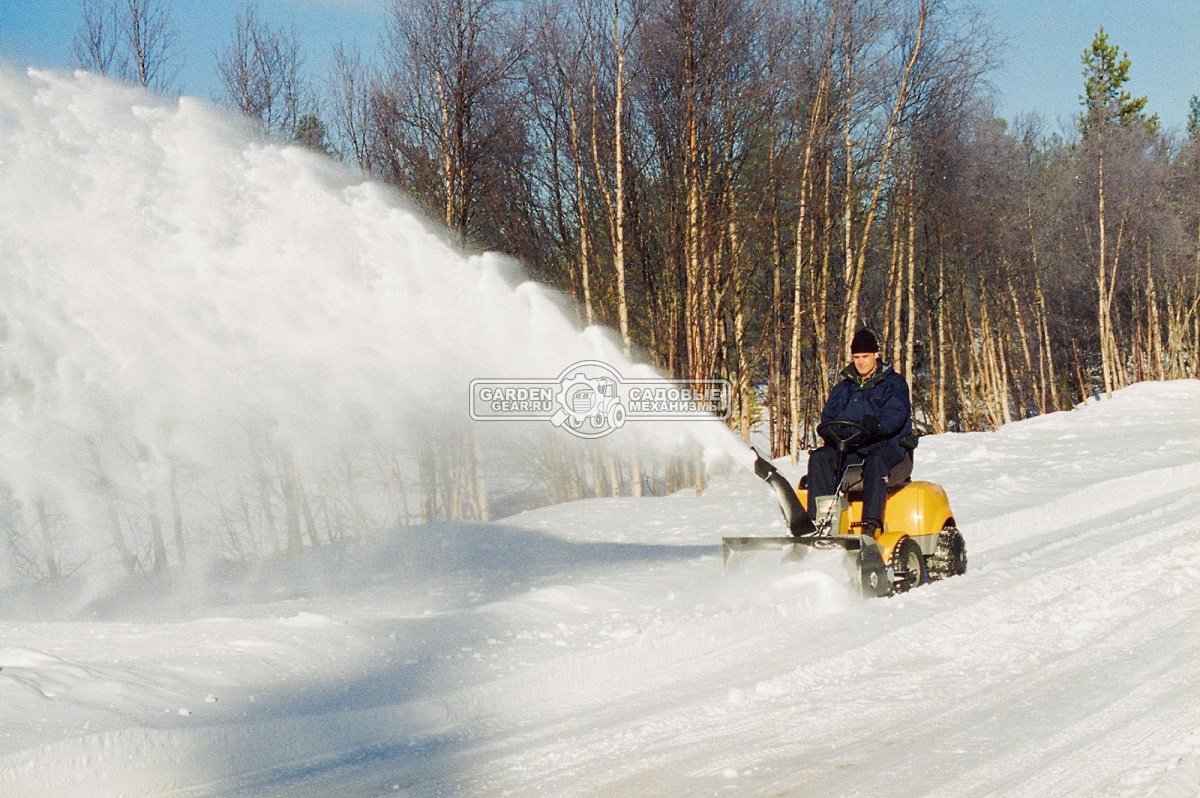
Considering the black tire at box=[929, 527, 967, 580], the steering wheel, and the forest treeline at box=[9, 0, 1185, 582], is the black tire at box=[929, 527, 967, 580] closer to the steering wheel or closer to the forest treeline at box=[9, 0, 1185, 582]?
the steering wheel

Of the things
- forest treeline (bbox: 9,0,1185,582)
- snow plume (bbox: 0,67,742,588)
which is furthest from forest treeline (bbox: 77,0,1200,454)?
snow plume (bbox: 0,67,742,588)

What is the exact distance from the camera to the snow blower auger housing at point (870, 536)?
7.39m

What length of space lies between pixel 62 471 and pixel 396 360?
339 cm

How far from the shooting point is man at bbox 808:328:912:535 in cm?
782

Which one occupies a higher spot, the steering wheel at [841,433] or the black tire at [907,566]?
the steering wheel at [841,433]

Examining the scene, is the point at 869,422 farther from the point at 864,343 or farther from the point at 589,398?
the point at 589,398

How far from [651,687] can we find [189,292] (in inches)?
243

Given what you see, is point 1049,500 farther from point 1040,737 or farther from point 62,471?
point 62,471

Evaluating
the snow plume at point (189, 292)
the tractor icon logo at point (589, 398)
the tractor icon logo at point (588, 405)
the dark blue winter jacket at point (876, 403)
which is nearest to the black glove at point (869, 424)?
the dark blue winter jacket at point (876, 403)

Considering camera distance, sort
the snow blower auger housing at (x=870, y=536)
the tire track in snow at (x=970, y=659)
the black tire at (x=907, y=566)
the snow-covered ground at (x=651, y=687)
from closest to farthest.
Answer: the snow-covered ground at (x=651, y=687)
the tire track in snow at (x=970, y=659)
the snow blower auger housing at (x=870, y=536)
the black tire at (x=907, y=566)

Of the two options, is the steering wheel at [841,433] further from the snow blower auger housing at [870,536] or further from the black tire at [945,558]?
the black tire at [945,558]

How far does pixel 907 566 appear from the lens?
7.89 meters

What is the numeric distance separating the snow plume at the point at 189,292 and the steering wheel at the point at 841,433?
2.97 feet

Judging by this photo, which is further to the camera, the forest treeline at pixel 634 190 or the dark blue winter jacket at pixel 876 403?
the forest treeline at pixel 634 190
